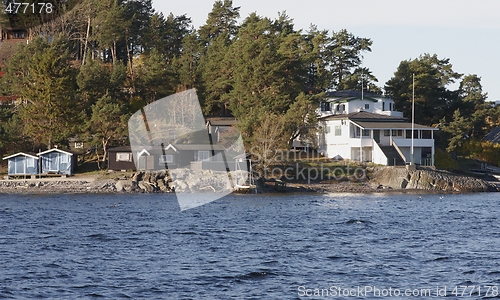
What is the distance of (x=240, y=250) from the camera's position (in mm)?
26219

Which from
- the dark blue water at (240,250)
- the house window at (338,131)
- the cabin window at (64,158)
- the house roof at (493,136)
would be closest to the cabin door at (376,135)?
the house window at (338,131)

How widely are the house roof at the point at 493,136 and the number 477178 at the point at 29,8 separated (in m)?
55.1

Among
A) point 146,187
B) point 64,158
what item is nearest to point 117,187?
point 146,187

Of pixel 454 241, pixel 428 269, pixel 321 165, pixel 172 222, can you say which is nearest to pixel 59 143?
pixel 321 165

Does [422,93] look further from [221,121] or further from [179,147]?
[179,147]

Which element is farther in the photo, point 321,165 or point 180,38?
point 180,38

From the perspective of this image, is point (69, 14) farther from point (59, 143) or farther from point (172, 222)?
point (172, 222)

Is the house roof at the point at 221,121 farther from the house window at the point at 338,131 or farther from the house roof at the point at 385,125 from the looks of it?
the house roof at the point at 385,125

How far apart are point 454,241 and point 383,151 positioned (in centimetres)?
3436

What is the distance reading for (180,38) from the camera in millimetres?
87125

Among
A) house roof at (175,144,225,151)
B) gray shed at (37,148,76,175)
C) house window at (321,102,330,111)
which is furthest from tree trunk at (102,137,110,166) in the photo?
house window at (321,102,330,111)

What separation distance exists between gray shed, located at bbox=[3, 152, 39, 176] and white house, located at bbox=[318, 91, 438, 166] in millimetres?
26624

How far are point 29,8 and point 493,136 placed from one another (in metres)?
59.4

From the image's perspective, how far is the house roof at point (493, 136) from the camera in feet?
276
